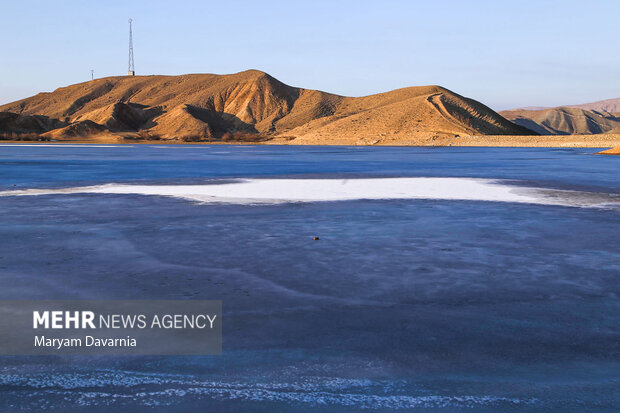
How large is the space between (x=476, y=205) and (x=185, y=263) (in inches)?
337

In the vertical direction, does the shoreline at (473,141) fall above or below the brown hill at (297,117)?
below

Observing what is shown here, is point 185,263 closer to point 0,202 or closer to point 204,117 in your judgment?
point 0,202

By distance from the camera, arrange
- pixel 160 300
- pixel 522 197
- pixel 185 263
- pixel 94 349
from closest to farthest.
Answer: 1. pixel 94 349
2. pixel 160 300
3. pixel 185 263
4. pixel 522 197

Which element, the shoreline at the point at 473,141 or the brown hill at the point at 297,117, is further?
the brown hill at the point at 297,117

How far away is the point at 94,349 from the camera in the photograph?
186 inches

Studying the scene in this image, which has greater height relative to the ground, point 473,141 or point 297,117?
point 297,117

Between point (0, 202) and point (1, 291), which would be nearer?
point (1, 291)

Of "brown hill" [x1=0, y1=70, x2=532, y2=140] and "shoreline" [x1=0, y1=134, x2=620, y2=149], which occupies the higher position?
"brown hill" [x1=0, y1=70, x2=532, y2=140]

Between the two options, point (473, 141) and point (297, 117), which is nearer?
point (473, 141)

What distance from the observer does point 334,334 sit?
5.07 m

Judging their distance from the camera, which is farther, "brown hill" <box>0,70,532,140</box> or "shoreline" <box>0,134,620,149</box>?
"brown hill" <box>0,70,532,140</box>

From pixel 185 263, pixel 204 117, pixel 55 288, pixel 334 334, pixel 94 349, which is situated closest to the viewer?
pixel 94 349

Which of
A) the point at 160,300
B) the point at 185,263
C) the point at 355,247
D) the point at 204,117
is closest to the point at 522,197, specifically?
the point at 355,247

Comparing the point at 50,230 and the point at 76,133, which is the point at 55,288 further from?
the point at 76,133
